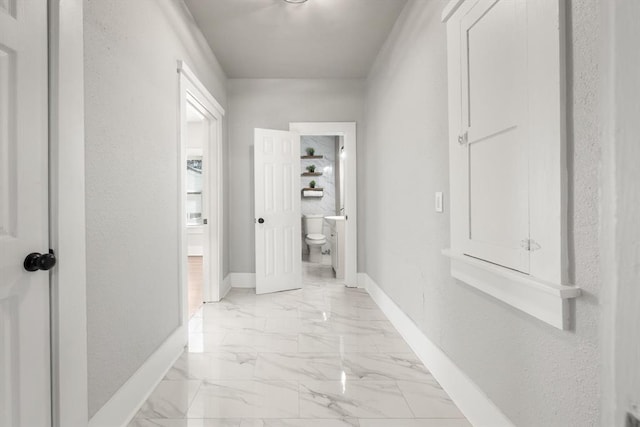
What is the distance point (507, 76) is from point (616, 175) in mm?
1252

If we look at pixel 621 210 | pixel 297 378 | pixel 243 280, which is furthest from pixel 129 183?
pixel 243 280

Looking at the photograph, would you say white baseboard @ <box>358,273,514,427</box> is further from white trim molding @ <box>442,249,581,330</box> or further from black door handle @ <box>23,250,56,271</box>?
black door handle @ <box>23,250,56,271</box>

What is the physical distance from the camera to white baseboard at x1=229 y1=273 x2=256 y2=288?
4.38 m

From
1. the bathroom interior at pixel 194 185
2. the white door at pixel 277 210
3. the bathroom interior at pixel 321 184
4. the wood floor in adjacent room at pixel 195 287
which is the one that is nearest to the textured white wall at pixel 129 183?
the wood floor in adjacent room at pixel 195 287

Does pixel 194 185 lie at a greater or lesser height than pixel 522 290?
greater

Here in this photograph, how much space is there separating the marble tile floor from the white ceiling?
8.48 ft

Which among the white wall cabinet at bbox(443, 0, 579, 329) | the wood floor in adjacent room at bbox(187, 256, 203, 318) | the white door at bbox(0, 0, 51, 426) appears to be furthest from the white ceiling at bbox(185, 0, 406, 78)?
the wood floor in adjacent room at bbox(187, 256, 203, 318)

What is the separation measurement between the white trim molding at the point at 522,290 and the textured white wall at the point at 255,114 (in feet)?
9.10

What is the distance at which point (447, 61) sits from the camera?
192 centimetres

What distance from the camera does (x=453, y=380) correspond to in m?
1.88

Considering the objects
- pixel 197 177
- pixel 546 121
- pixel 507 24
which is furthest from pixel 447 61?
pixel 197 177

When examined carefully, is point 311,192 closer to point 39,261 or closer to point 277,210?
point 277,210

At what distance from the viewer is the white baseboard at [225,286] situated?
12.8ft

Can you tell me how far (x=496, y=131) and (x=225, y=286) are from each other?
3396 millimetres
